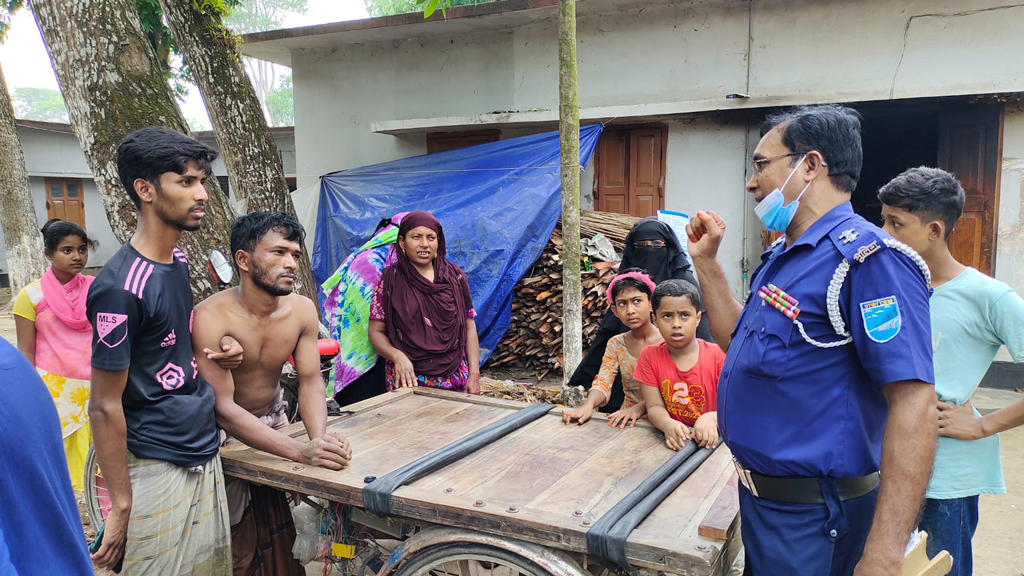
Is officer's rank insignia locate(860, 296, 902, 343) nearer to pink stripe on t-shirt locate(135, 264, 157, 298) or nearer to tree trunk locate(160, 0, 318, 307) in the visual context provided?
pink stripe on t-shirt locate(135, 264, 157, 298)

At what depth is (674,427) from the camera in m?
2.59

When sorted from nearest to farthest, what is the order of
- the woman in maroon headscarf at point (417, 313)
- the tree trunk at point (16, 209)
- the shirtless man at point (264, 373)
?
the shirtless man at point (264, 373), the woman in maroon headscarf at point (417, 313), the tree trunk at point (16, 209)

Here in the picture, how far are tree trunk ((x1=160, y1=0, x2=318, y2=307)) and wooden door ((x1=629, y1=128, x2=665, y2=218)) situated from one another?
4.19m

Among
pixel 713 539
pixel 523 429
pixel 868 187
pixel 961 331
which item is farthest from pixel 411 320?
pixel 868 187

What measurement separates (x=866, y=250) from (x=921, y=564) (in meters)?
0.81

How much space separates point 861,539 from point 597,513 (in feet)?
2.26

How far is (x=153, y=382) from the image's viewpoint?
2.14m

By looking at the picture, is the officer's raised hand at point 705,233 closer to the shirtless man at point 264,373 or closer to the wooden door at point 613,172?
the shirtless man at point 264,373

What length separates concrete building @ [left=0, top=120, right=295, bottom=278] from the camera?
581 inches

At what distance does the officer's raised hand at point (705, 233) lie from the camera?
77.2 inches

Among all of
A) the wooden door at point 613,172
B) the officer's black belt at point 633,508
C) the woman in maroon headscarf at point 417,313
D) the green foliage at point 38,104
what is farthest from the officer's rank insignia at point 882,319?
the green foliage at point 38,104

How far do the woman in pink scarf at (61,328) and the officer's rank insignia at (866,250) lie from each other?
3.78 metres

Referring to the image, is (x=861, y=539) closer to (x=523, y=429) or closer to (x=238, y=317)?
(x=523, y=429)

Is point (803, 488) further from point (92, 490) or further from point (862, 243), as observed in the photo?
point (92, 490)
